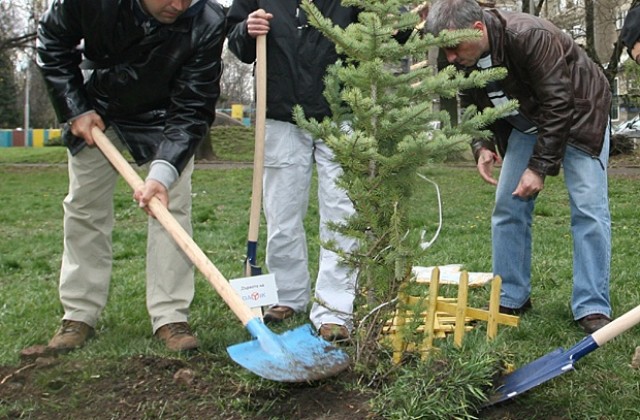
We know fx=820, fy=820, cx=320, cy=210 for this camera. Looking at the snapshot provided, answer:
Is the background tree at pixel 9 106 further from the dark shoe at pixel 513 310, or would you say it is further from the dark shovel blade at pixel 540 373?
the dark shovel blade at pixel 540 373

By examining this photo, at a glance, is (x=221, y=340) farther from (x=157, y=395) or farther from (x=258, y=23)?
(x=258, y=23)

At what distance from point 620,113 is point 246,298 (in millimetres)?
48957

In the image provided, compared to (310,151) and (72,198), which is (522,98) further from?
(72,198)

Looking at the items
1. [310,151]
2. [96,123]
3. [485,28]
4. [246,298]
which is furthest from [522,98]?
[96,123]

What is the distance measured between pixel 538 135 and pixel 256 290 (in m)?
Answer: 1.58

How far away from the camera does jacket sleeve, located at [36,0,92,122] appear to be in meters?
3.88

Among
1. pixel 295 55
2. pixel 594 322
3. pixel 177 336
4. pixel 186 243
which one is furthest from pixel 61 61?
pixel 594 322

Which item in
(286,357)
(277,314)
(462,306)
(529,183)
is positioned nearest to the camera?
(286,357)

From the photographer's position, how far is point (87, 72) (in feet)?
13.5

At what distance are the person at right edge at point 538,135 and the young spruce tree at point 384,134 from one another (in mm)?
600

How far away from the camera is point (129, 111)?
410 cm

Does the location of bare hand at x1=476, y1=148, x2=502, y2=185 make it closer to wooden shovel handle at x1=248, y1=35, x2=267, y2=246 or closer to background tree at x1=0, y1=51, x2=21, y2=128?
wooden shovel handle at x1=248, y1=35, x2=267, y2=246

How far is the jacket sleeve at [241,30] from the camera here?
4.33 m

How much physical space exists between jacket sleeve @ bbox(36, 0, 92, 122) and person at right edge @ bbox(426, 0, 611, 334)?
1.68 m
